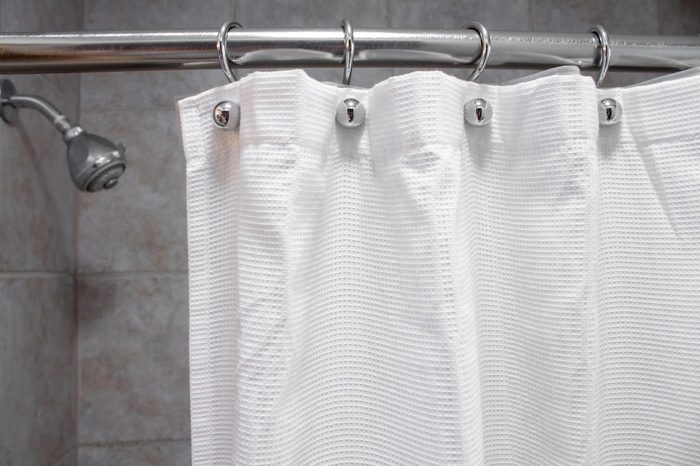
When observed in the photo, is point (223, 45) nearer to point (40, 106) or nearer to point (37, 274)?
point (40, 106)

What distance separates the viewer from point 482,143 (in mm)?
416

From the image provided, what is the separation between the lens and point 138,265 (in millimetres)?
928

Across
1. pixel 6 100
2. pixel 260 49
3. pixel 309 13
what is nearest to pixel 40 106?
pixel 6 100

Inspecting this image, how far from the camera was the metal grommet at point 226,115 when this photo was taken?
1.23ft

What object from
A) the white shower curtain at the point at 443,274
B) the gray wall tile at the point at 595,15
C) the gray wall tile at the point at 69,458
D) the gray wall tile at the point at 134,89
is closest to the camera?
the white shower curtain at the point at 443,274

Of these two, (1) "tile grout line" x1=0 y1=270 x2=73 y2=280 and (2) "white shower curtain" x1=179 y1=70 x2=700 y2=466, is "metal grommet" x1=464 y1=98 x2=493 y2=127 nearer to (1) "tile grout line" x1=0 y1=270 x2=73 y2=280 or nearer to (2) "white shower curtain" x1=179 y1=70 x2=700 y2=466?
(2) "white shower curtain" x1=179 y1=70 x2=700 y2=466

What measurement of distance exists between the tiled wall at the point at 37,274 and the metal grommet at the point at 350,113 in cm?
57

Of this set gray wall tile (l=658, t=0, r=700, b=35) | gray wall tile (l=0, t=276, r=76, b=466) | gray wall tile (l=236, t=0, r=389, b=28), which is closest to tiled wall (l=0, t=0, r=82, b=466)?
gray wall tile (l=0, t=276, r=76, b=466)

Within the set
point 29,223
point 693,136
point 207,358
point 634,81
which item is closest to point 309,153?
point 207,358

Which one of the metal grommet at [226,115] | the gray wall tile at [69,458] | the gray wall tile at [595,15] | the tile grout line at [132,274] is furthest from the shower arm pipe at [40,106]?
the gray wall tile at [595,15]

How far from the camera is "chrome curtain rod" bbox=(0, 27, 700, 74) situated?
1.28 ft

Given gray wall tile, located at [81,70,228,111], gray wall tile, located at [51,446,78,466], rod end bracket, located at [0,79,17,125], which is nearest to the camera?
rod end bracket, located at [0,79,17,125]

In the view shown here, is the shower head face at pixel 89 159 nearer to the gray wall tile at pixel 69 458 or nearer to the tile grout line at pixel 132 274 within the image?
the tile grout line at pixel 132 274

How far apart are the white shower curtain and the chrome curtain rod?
42mm
